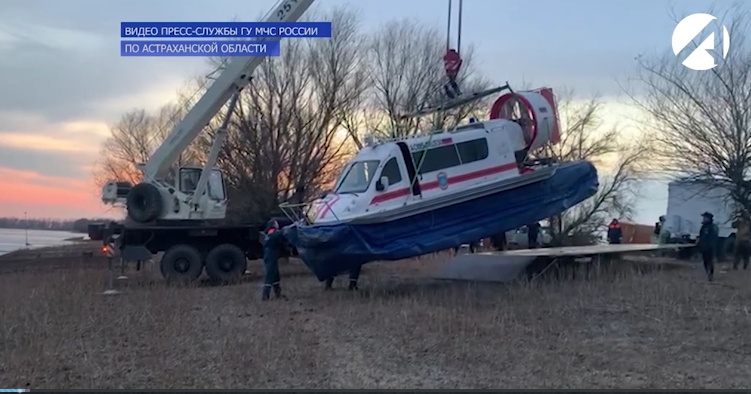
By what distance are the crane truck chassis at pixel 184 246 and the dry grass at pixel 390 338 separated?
11.7ft

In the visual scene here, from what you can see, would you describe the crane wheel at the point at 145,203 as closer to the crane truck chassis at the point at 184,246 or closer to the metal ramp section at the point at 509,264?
the crane truck chassis at the point at 184,246

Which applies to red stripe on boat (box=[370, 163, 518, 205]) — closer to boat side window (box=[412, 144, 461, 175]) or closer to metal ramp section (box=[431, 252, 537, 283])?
boat side window (box=[412, 144, 461, 175])

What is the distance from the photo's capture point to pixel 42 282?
697 inches

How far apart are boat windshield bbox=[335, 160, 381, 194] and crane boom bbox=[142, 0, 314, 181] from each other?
191 inches

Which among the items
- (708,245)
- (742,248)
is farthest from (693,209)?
(708,245)

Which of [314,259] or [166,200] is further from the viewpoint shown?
[166,200]

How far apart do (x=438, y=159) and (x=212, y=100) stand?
21.5 feet

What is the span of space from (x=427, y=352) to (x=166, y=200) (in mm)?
12211

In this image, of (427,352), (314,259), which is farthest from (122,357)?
(314,259)

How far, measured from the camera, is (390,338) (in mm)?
9867

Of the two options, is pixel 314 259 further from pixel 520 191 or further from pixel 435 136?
pixel 520 191

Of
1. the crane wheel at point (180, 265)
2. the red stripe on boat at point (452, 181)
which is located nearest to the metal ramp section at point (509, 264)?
the red stripe on boat at point (452, 181)

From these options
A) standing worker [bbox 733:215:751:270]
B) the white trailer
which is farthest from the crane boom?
the white trailer

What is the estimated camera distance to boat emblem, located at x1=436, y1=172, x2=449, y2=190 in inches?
593
